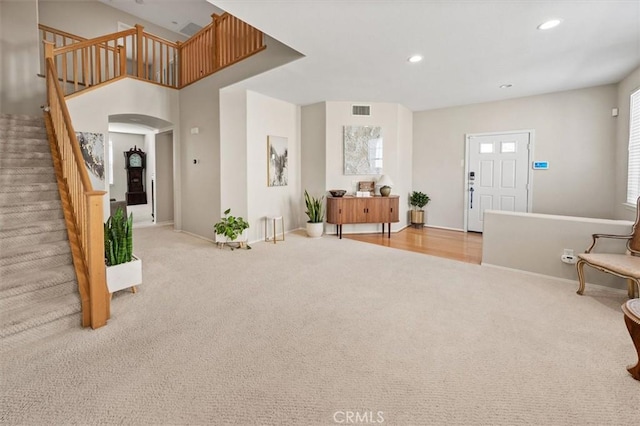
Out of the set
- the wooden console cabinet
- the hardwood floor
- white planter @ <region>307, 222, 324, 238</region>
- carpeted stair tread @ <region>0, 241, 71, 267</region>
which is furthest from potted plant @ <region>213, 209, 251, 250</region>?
carpeted stair tread @ <region>0, 241, 71, 267</region>

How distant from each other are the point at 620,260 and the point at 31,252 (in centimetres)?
532

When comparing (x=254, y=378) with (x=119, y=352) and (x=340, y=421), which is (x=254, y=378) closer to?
(x=340, y=421)

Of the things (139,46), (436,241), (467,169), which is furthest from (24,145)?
(467,169)

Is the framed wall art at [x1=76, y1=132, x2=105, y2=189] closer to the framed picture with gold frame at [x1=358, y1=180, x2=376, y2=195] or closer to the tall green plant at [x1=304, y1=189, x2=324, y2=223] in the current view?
the tall green plant at [x1=304, y1=189, x2=324, y2=223]

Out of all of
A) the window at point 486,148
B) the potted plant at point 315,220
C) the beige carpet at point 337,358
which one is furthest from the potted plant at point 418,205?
the beige carpet at point 337,358

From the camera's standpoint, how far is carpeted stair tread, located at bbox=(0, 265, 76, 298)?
90.3 inches

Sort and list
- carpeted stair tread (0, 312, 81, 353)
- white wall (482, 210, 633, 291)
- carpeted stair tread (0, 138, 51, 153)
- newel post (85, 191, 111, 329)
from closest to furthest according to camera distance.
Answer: carpeted stair tread (0, 312, 81, 353) → newel post (85, 191, 111, 329) → white wall (482, 210, 633, 291) → carpeted stair tread (0, 138, 51, 153)

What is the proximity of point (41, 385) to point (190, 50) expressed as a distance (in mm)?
5828

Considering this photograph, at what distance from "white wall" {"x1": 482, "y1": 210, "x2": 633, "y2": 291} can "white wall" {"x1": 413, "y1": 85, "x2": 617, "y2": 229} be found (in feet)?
7.14

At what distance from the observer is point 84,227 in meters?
2.57

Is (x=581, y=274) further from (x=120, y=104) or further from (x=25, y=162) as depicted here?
(x=120, y=104)

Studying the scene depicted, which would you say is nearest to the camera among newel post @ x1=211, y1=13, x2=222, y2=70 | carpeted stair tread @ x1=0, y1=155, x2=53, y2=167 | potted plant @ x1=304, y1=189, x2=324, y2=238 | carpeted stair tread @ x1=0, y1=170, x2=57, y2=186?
carpeted stair tread @ x1=0, y1=170, x2=57, y2=186

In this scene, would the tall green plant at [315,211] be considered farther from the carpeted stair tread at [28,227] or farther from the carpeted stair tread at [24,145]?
the carpeted stair tread at [24,145]

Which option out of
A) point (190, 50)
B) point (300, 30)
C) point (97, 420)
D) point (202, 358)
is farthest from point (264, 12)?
point (190, 50)
